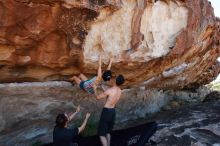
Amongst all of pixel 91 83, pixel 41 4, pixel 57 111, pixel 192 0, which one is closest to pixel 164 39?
pixel 192 0

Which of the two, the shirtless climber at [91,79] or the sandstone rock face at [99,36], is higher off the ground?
the sandstone rock face at [99,36]

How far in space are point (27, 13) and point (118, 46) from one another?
200 centimetres

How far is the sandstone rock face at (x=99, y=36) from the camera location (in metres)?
6.57

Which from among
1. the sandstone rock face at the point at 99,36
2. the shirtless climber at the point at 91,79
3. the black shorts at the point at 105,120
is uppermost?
the sandstone rock face at the point at 99,36

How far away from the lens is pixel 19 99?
296 inches

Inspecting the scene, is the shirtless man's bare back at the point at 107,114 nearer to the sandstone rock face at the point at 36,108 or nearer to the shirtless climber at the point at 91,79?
the shirtless climber at the point at 91,79

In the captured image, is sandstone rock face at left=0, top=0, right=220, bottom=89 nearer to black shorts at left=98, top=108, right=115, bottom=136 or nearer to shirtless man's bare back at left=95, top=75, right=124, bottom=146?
shirtless man's bare back at left=95, top=75, right=124, bottom=146

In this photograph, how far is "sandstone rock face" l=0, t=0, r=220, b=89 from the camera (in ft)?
21.6

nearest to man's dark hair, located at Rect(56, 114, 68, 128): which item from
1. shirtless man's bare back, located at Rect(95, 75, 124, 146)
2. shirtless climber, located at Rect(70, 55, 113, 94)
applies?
shirtless man's bare back, located at Rect(95, 75, 124, 146)

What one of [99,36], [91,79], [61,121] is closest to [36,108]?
[91,79]

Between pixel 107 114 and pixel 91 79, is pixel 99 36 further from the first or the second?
pixel 107 114

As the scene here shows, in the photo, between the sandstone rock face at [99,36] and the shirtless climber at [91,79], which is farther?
the shirtless climber at [91,79]

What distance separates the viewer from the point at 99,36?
740cm

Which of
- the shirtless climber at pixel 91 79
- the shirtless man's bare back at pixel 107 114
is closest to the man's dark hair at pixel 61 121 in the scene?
the shirtless man's bare back at pixel 107 114
